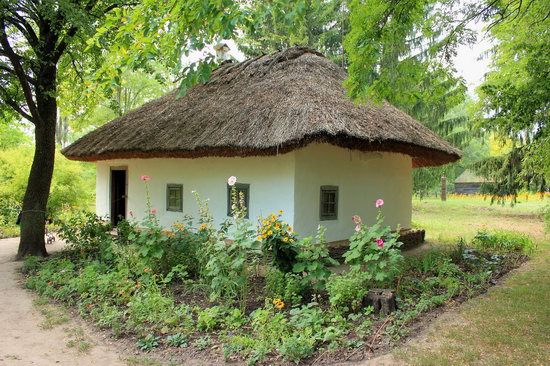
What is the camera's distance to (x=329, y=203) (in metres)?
8.99

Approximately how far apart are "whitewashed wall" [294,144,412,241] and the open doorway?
6.04m

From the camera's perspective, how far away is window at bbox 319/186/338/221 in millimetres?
8797

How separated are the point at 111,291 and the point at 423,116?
15.9 meters

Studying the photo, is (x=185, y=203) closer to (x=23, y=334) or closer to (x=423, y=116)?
(x=23, y=334)

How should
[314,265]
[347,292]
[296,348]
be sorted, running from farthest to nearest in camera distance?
[314,265]
[347,292]
[296,348]

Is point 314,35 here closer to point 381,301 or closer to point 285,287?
point 285,287

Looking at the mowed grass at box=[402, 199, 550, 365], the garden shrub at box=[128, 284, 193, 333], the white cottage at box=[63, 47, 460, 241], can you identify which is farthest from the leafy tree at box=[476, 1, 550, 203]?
the garden shrub at box=[128, 284, 193, 333]

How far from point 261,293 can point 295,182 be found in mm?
2557

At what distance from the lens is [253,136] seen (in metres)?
7.83

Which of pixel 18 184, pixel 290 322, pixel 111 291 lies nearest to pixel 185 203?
pixel 111 291

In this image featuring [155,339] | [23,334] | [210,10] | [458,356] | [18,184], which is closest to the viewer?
[458,356]

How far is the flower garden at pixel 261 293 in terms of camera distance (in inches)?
177

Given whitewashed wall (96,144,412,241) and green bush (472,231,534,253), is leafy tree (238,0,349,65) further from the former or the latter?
green bush (472,231,534,253)

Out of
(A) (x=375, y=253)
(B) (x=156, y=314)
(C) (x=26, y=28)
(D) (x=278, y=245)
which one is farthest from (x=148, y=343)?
(C) (x=26, y=28)
